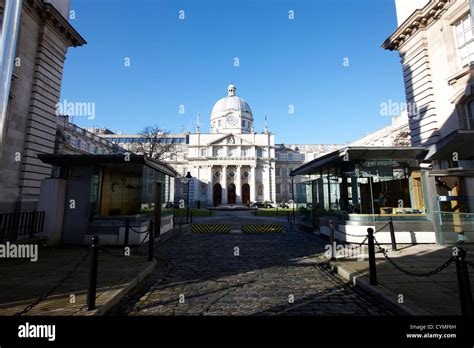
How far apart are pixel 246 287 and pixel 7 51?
644 cm

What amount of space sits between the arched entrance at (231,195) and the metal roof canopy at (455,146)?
174 feet

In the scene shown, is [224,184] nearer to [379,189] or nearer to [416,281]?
[379,189]

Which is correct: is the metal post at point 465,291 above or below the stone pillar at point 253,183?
below

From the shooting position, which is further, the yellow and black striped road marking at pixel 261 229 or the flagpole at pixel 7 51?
the yellow and black striped road marking at pixel 261 229

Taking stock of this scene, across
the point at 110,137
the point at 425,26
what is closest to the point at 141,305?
the point at 425,26

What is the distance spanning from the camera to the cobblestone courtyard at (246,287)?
4.48 metres

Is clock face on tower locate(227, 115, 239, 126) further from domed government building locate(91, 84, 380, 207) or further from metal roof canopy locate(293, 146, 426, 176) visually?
metal roof canopy locate(293, 146, 426, 176)

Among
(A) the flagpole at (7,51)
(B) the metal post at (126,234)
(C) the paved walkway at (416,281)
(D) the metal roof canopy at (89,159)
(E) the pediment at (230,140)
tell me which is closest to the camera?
(A) the flagpole at (7,51)

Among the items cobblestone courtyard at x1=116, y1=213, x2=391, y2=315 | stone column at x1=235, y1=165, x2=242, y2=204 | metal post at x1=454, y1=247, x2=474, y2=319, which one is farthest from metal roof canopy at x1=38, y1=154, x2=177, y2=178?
stone column at x1=235, y1=165, x2=242, y2=204

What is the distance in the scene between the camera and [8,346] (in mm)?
3154

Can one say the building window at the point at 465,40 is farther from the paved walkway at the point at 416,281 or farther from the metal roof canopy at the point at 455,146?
the paved walkway at the point at 416,281

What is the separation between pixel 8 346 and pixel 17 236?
8.64 metres

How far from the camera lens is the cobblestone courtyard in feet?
14.7

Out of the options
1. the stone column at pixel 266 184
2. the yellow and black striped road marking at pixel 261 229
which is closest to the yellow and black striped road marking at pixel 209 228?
the yellow and black striped road marking at pixel 261 229
